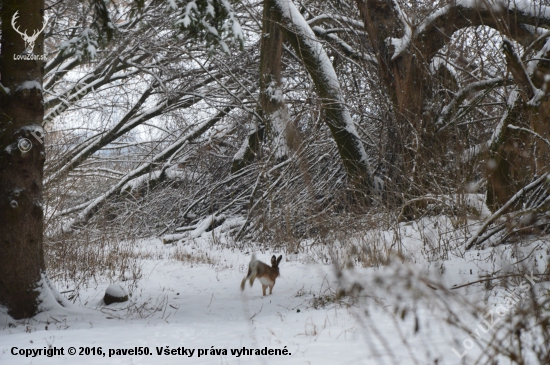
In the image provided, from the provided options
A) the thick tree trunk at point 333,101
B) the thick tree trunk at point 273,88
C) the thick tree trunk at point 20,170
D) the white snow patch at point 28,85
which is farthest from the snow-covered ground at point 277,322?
the thick tree trunk at point 273,88

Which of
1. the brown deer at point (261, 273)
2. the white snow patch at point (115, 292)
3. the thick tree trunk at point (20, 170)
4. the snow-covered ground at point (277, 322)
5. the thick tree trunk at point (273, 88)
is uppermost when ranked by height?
the thick tree trunk at point (273, 88)

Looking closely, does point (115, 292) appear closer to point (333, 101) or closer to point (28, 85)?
point (28, 85)

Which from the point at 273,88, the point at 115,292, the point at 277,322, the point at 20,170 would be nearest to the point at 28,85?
the point at 20,170

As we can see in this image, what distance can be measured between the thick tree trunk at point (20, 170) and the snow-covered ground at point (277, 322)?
0.32m

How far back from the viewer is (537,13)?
6770 millimetres

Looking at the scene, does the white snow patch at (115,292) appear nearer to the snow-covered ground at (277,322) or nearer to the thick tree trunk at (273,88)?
the snow-covered ground at (277,322)

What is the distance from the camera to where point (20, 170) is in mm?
4418

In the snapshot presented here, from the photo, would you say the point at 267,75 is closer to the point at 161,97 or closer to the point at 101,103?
the point at 161,97

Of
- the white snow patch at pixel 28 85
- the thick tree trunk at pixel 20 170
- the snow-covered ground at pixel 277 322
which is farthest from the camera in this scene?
the white snow patch at pixel 28 85

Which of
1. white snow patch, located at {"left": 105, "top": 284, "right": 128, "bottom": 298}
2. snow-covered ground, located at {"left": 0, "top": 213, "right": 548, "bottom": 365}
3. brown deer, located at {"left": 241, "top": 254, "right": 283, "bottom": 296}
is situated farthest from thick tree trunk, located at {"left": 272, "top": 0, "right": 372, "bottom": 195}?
white snow patch, located at {"left": 105, "top": 284, "right": 128, "bottom": 298}

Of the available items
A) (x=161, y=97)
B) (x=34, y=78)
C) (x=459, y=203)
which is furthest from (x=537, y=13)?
(x=161, y=97)

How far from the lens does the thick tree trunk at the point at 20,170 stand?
4.31 meters

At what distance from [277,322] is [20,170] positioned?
9.63 ft

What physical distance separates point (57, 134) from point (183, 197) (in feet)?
12.3
